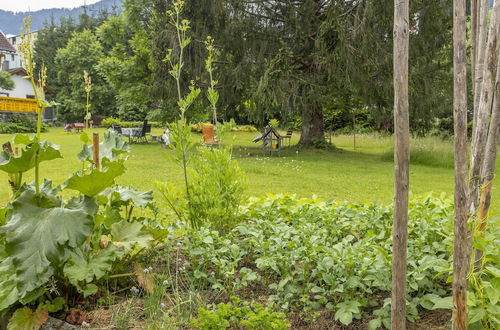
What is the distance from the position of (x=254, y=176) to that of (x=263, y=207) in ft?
16.8

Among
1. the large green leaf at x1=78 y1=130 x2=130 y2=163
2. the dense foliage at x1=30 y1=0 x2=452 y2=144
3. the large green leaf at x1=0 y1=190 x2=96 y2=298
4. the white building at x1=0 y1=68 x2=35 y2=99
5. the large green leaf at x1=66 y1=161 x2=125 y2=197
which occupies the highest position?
the white building at x1=0 y1=68 x2=35 y2=99

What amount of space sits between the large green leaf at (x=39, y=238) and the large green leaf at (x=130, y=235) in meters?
0.55

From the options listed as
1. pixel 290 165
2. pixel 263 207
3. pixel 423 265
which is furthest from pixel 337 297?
pixel 290 165

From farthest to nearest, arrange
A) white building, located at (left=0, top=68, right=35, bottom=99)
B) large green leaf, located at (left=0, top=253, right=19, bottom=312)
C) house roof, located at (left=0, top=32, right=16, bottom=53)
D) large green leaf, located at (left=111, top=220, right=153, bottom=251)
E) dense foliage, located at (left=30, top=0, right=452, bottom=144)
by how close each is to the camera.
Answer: white building, located at (left=0, top=68, right=35, bottom=99) < house roof, located at (left=0, top=32, right=16, bottom=53) < dense foliage, located at (left=30, top=0, right=452, bottom=144) < large green leaf, located at (left=111, top=220, right=153, bottom=251) < large green leaf, located at (left=0, top=253, right=19, bottom=312)

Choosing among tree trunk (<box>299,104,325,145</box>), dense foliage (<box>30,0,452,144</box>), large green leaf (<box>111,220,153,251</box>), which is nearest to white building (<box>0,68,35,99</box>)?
dense foliage (<box>30,0,452,144</box>)

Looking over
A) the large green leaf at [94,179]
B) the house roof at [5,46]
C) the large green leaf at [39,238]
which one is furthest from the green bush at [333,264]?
the house roof at [5,46]

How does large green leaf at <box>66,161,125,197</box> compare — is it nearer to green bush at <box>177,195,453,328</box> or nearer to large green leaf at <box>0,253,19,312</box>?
large green leaf at <box>0,253,19,312</box>

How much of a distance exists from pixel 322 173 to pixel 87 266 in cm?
755

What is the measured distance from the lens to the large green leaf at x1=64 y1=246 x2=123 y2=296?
2.11 m

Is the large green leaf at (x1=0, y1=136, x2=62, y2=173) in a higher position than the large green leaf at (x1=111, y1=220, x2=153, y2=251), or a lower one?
higher

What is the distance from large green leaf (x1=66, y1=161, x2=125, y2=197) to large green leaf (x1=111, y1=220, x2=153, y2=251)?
457 mm

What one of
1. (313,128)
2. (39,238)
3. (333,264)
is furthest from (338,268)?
(313,128)

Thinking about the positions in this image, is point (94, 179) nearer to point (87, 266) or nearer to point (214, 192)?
point (87, 266)

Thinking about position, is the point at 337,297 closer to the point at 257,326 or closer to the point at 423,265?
the point at 423,265
